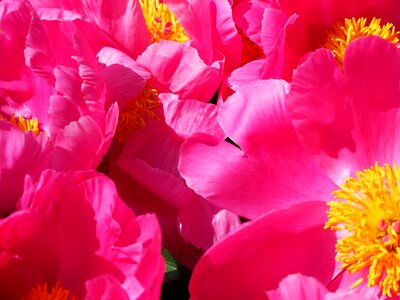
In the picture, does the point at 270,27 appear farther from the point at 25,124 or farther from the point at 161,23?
the point at 25,124

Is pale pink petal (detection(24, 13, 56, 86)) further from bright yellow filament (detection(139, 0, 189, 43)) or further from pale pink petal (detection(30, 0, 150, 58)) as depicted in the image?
bright yellow filament (detection(139, 0, 189, 43))

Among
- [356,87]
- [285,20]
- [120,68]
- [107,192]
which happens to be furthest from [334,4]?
[107,192]

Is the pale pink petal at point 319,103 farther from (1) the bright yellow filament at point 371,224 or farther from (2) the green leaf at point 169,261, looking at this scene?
(2) the green leaf at point 169,261

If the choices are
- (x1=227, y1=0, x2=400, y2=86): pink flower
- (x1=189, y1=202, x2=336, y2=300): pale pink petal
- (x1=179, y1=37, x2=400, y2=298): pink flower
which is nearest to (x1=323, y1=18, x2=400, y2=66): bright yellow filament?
(x1=227, y1=0, x2=400, y2=86): pink flower

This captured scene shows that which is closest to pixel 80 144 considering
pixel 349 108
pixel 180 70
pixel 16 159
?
pixel 16 159

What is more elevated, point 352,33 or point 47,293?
point 352,33

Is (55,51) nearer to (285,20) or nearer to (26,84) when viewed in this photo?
(26,84)

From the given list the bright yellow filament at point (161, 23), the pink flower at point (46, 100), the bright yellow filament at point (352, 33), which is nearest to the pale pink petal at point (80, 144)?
the pink flower at point (46, 100)
